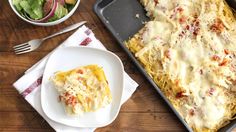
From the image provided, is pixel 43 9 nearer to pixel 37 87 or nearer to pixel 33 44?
pixel 33 44

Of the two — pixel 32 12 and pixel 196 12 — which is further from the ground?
pixel 32 12

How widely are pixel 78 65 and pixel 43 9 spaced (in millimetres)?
247

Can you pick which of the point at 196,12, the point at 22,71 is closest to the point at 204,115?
the point at 196,12

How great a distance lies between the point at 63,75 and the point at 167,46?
1.31 ft

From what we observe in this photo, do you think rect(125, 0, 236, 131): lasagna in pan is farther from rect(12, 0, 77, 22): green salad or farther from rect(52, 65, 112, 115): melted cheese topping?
rect(12, 0, 77, 22): green salad

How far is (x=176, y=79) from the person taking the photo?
1.64 meters

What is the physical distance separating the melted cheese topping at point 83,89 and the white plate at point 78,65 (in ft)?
0.13

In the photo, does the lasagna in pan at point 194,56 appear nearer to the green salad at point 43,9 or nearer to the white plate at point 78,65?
the white plate at point 78,65

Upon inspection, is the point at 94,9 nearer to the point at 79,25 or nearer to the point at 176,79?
the point at 79,25

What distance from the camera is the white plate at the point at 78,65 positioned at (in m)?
1.64

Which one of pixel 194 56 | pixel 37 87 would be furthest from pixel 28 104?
pixel 194 56

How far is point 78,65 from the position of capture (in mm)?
1690

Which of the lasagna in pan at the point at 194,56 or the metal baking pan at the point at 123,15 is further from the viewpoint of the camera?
the metal baking pan at the point at 123,15

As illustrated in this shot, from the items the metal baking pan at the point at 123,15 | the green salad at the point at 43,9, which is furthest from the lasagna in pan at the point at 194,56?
the green salad at the point at 43,9
